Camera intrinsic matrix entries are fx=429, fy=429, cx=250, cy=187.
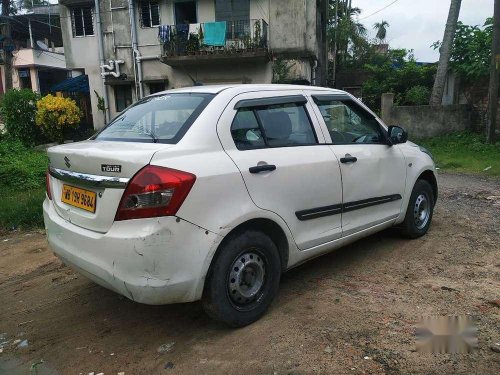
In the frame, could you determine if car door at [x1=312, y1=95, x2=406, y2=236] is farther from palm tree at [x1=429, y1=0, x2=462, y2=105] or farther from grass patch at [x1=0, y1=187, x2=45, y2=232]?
palm tree at [x1=429, y1=0, x2=462, y2=105]

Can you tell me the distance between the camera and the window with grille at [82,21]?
61.3ft

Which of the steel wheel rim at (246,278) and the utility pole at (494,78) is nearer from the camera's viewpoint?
the steel wheel rim at (246,278)

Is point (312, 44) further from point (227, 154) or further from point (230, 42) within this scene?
point (227, 154)

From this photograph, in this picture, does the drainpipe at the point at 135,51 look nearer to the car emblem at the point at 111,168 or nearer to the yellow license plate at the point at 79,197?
the yellow license plate at the point at 79,197

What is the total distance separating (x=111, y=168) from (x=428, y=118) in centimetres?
1187

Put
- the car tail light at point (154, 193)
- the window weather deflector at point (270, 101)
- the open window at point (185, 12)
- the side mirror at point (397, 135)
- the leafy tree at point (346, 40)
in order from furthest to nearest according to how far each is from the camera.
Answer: the leafy tree at point (346, 40) < the open window at point (185, 12) < the side mirror at point (397, 135) < the window weather deflector at point (270, 101) < the car tail light at point (154, 193)

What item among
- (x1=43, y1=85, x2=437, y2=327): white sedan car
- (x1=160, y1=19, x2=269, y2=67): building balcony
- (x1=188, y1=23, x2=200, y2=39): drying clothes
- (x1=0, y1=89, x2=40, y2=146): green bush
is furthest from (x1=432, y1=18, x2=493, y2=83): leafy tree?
(x1=0, y1=89, x2=40, y2=146): green bush

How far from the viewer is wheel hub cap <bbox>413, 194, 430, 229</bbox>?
465cm

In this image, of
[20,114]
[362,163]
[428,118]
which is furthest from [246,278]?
[20,114]

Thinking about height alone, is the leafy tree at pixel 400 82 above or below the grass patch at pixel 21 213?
above

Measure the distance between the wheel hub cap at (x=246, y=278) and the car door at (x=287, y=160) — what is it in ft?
1.22

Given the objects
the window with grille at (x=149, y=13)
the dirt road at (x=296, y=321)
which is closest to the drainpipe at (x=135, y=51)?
the window with grille at (x=149, y=13)

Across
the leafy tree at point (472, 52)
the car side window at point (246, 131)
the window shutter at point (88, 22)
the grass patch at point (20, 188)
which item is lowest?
the grass patch at point (20, 188)

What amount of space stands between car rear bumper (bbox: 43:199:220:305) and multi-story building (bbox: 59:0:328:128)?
1431 centimetres
